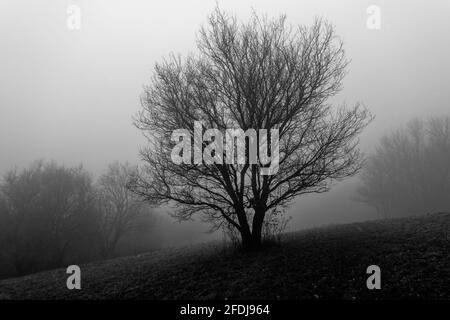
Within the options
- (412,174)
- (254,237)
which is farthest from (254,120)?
(412,174)

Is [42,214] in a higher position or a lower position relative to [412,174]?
lower

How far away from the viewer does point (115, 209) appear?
165ft

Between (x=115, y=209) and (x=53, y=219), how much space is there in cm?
1390

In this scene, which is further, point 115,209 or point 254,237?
point 115,209

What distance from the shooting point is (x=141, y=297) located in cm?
1044

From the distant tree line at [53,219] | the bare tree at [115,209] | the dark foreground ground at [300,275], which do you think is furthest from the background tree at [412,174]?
the dark foreground ground at [300,275]

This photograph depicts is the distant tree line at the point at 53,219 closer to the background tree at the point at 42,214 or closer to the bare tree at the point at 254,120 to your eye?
the background tree at the point at 42,214

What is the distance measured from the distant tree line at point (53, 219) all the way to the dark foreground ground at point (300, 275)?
19685 mm

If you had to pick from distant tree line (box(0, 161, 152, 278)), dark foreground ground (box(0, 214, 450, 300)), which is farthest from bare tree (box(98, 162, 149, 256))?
dark foreground ground (box(0, 214, 450, 300))

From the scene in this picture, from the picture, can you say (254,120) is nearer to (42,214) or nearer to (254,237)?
(254,237)

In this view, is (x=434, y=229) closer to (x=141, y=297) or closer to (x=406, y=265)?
(x=406, y=265)
